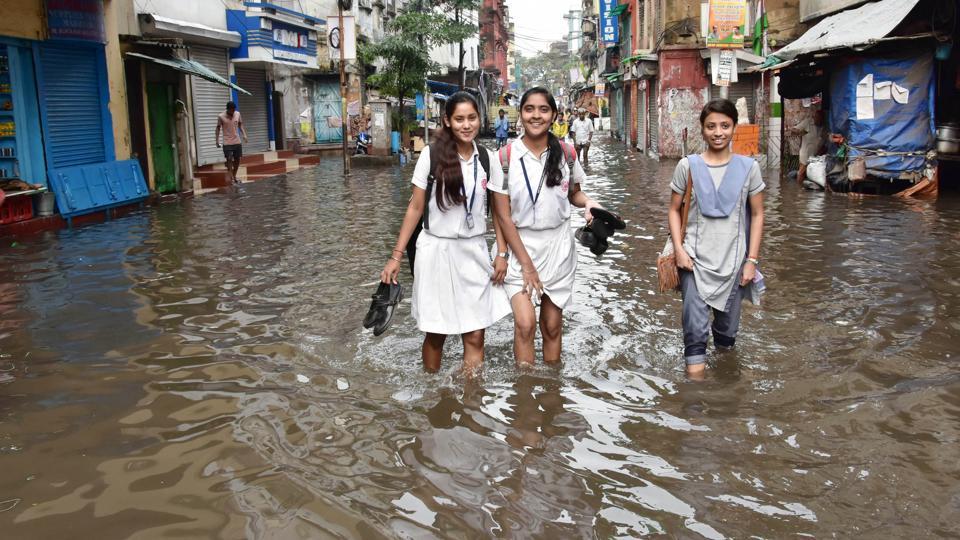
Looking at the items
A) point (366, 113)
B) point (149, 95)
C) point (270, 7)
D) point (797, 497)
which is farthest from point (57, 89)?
point (366, 113)

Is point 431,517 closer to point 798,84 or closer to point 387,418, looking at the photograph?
point 387,418

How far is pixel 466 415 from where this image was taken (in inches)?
185

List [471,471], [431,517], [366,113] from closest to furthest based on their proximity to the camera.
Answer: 1. [431,517]
2. [471,471]
3. [366,113]

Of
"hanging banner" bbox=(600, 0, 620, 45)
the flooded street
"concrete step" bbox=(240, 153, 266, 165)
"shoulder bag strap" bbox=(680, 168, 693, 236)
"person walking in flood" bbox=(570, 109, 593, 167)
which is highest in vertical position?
"hanging banner" bbox=(600, 0, 620, 45)

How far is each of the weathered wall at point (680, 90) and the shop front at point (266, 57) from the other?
11568 mm

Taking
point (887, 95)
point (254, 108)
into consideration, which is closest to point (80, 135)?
point (254, 108)

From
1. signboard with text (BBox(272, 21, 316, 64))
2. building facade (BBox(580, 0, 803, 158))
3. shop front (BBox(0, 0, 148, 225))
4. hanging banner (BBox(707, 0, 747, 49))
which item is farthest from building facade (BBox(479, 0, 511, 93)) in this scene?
shop front (BBox(0, 0, 148, 225))

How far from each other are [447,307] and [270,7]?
21.5 meters

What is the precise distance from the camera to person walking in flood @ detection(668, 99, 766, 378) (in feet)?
16.4

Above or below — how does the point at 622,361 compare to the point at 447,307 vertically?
below

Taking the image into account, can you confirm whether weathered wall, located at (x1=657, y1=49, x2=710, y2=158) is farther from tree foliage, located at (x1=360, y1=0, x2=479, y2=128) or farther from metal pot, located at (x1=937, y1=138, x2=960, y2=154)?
metal pot, located at (x1=937, y1=138, x2=960, y2=154)

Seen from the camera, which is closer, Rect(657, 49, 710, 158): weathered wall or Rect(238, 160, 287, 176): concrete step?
Rect(238, 160, 287, 176): concrete step

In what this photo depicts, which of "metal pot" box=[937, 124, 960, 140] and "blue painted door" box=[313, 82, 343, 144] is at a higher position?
"blue painted door" box=[313, 82, 343, 144]

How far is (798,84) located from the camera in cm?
1780
